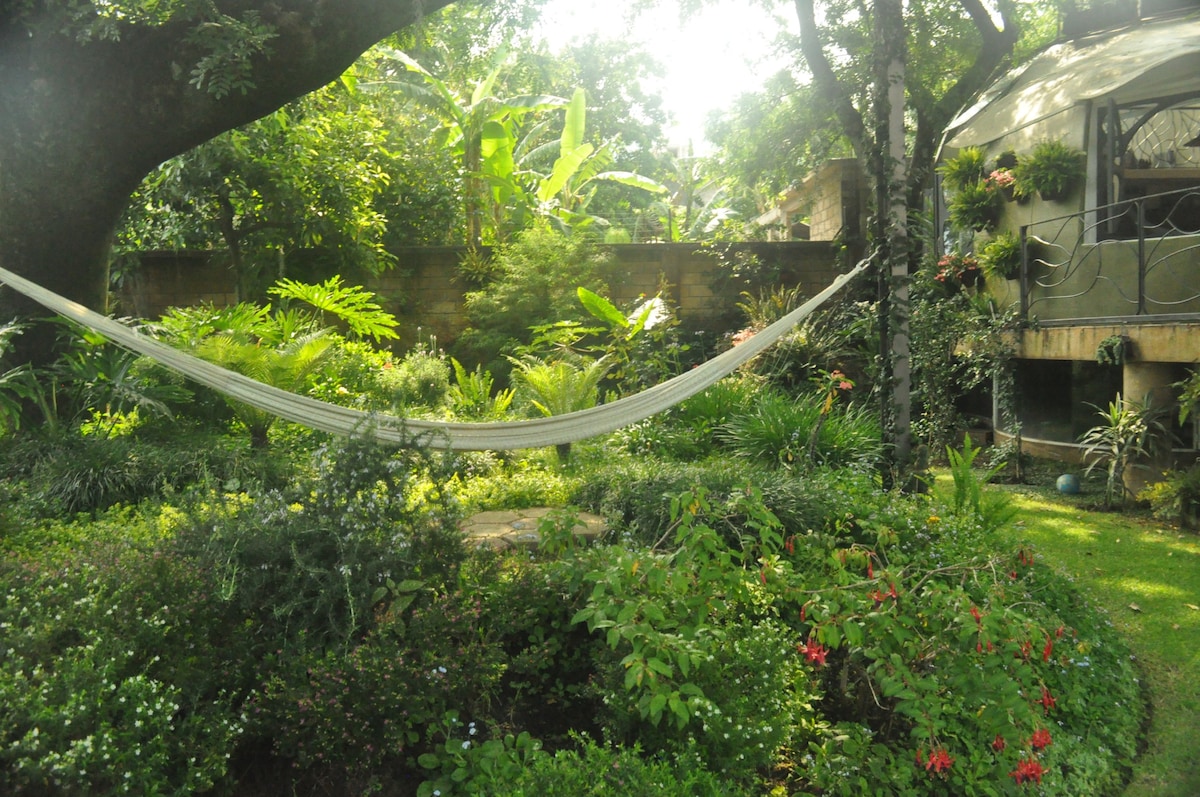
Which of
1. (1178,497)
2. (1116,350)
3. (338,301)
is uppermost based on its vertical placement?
(338,301)

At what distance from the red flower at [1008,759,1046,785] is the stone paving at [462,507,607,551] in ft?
5.73

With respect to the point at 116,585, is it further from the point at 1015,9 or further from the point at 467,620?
the point at 1015,9

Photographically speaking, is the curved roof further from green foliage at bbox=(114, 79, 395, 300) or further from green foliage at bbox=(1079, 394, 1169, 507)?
green foliage at bbox=(114, 79, 395, 300)

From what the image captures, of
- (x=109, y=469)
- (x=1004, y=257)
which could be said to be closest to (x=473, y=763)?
(x=109, y=469)

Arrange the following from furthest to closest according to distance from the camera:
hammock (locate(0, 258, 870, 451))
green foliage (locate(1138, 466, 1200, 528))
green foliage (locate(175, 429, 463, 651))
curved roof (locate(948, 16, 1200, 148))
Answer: curved roof (locate(948, 16, 1200, 148))
green foliage (locate(1138, 466, 1200, 528))
hammock (locate(0, 258, 870, 451))
green foliage (locate(175, 429, 463, 651))

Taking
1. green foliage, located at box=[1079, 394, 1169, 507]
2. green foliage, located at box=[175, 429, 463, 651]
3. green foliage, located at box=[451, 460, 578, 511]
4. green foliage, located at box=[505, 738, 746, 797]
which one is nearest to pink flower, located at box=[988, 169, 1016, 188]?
green foliage, located at box=[1079, 394, 1169, 507]

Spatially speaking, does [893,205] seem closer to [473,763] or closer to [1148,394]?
[1148,394]

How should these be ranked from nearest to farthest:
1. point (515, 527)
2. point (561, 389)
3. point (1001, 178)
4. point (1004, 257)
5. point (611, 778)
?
A: point (611, 778) < point (515, 527) < point (561, 389) < point (1004, 257) < point (1001, 178)

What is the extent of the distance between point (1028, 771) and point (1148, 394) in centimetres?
462

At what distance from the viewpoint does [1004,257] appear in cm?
801

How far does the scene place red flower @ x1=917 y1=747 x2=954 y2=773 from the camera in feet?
8.85

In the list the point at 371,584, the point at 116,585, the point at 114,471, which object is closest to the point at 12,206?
the point at 114,471

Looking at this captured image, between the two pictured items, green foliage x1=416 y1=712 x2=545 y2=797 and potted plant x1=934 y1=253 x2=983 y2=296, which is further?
potted plant x1=934 y1=253 x2=983 y2=296

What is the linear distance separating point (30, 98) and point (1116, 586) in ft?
20.1
